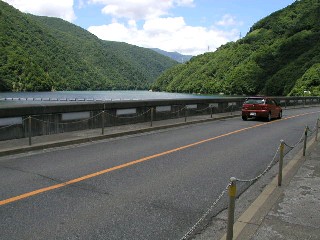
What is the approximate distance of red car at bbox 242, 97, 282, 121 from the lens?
881 inches

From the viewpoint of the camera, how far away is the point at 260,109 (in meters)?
22.5

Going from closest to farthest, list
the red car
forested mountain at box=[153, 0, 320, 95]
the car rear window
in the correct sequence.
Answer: the red car → the car rear window → forested mountain at box=[153, 0, 320, 95]

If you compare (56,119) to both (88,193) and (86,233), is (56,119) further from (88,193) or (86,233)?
(86,233)

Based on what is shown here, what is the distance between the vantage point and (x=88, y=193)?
634 cm

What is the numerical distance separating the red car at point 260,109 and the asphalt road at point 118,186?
10535 mm

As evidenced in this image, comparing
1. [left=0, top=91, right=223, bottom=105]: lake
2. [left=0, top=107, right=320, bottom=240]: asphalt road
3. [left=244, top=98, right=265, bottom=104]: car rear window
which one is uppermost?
[left=244, top=98, right=265, bottom=104]: car rear window

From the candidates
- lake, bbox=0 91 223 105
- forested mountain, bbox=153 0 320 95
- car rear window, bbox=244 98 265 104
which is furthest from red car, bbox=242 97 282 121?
lake, bbox=0 91 223 105

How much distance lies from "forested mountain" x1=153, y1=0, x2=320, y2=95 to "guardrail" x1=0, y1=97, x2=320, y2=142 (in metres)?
66.1

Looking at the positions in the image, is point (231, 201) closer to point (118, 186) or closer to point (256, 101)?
point (118, 186)

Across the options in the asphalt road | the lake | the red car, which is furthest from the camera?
the lake

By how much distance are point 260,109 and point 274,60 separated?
115302 millimetres

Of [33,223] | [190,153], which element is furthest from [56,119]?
[33,223]

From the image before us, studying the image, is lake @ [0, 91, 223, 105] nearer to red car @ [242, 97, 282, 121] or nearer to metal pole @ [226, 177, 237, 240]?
red car @ [242, 97, 282, 121]

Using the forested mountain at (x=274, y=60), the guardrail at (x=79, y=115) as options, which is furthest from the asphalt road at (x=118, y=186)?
the forested mountain at (x=274, y=60)
